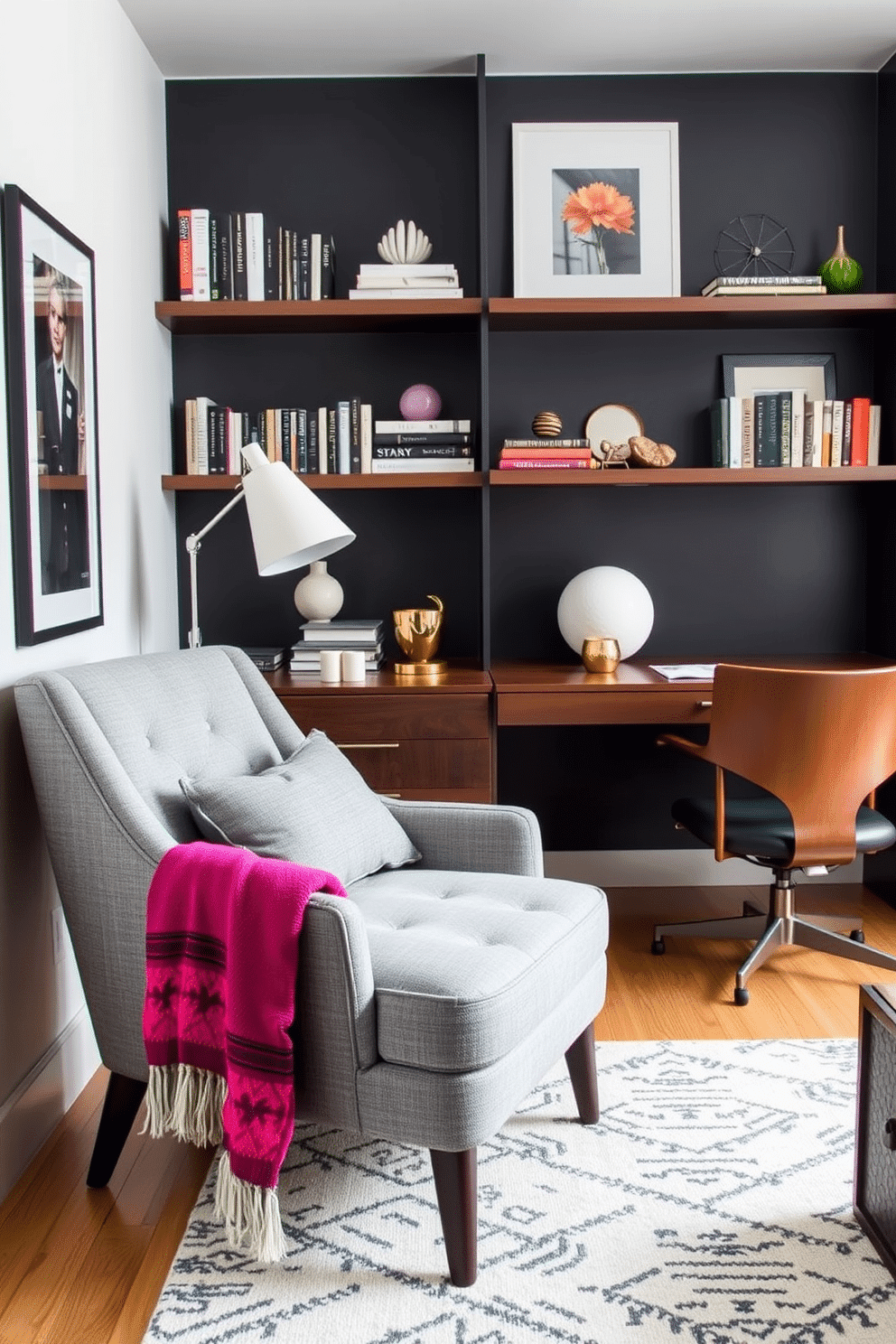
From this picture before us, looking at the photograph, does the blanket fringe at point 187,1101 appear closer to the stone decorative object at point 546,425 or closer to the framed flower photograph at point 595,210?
the stone decorative object at point 546,425

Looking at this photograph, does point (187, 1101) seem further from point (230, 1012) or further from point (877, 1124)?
point (877, 1124)

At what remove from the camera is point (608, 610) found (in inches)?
136

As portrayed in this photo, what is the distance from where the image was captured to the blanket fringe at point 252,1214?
5.88 ft

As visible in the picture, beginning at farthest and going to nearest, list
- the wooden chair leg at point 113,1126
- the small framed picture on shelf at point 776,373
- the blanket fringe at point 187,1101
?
the small framed picture on shelf at point 776,373 → the wooden chair leg at point 113,1126 → the blanket fringe at point 187,1101

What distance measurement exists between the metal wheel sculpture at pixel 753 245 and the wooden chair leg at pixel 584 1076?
8.04 ft

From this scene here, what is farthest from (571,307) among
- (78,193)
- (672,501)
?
(78,193)

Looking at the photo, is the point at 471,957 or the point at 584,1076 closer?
the point at 471,957

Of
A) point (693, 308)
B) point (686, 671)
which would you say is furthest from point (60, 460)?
point (693, 308)

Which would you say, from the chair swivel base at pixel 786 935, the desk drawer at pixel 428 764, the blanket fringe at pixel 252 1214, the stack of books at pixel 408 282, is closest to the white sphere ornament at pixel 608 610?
the desk drawer at pixel 428 764

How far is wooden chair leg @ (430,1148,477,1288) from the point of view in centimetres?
177

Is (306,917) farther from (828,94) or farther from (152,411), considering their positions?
(828,94)

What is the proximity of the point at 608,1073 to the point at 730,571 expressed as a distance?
180 centimetres

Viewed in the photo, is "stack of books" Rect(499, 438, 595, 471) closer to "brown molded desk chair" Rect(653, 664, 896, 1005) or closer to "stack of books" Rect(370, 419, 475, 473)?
"stack of books" Rect(370, 419, 475, 473)

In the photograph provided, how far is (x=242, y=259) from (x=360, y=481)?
0.71 meters
